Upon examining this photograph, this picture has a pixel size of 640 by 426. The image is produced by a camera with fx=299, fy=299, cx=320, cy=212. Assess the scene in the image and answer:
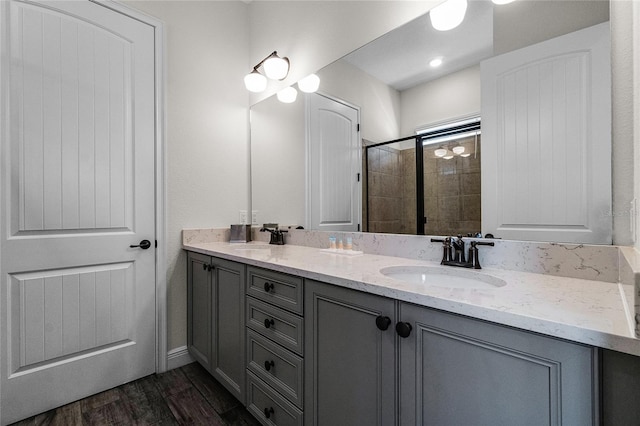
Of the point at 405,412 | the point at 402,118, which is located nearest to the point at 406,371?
the point at 405,412

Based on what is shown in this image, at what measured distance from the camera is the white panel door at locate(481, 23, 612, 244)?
98 centimetres

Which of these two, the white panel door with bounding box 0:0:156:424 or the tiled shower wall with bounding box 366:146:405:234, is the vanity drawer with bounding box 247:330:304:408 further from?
the white panel door with bounding box 0:0:156:424

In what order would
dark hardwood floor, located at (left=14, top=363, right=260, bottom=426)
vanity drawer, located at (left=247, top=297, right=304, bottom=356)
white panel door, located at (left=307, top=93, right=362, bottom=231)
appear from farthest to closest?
white panel door, located at (left=307, top=93, right=362, bottom=231) → dark hardwood floor, located at (left=14, top=363, right=260, bottom=426) → vanity drawer, located at (left=247, top=297, right=304, bottom=356)

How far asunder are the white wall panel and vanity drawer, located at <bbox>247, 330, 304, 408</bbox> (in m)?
0.94

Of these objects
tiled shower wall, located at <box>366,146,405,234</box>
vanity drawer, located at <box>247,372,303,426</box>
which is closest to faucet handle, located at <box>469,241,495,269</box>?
tiled shower wall, located at <box>366,146,405,234</box>

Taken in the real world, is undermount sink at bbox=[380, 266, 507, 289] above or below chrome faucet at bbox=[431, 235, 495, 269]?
below

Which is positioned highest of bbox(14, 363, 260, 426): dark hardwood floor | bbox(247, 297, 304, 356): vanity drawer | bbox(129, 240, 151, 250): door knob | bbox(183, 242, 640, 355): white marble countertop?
bbox(129, 240, 151, 250): door knob

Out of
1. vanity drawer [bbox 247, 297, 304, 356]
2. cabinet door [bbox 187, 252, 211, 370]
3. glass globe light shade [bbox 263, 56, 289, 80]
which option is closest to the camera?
vanity drawer [bbox 247, 297, 304, 356]

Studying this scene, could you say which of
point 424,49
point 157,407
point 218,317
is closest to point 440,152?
point 424,49

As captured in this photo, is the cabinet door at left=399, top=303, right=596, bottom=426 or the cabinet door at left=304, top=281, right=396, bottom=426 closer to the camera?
the cabinet door at left=399, top=303, right=596, bottom=426

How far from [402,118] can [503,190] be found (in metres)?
0.58

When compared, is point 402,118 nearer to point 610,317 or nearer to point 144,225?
point 610,317

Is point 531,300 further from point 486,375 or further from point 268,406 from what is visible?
point 268,406

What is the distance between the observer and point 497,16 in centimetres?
120
